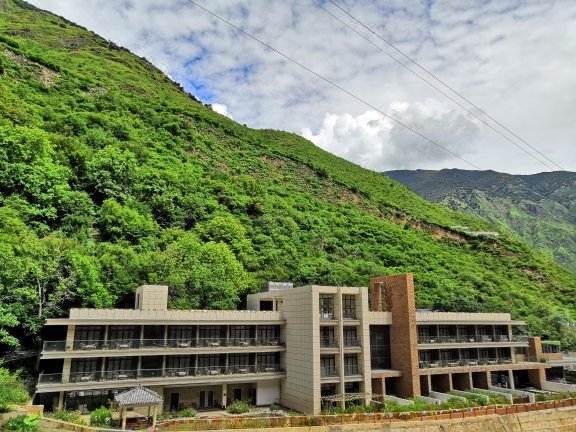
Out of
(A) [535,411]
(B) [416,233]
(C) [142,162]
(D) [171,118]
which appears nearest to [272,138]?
(D) [171,118]

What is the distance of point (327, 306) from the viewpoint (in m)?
33.3

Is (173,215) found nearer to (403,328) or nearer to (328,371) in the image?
(328,371)

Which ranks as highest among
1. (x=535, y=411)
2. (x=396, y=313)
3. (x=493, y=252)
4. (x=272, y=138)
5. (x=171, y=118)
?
(x=272, y=138)

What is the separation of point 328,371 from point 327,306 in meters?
4.78

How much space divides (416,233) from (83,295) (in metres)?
67.9

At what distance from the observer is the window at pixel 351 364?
3228 centimetres

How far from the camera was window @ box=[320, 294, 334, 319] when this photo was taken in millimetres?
33000

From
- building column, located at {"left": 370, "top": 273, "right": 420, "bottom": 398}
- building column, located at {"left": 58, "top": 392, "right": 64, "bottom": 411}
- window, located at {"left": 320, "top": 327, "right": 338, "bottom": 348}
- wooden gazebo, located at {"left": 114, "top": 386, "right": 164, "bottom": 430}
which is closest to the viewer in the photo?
wooden gazebo, located at {"left": 114, "top": 386, "right": 164, "bottom": 430}

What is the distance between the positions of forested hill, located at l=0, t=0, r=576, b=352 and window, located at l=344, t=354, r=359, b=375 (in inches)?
523

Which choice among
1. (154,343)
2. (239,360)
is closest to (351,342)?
(239,360)

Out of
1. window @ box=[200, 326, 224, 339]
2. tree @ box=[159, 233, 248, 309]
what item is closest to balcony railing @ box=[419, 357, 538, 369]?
window @ box=[200, 326, 224, 339]

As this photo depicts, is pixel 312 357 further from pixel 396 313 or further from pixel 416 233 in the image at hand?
pixel 416 233

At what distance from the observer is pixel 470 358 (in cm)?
4138

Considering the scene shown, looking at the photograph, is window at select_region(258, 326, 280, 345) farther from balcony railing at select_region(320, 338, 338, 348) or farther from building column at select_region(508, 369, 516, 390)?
building column at select_region(508, 369, 516, 390)
